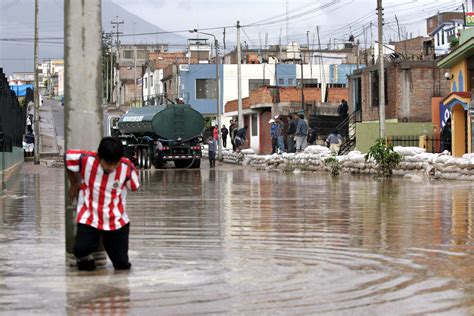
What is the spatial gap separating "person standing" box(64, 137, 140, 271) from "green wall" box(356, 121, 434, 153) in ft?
100

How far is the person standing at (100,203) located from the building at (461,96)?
76.9ft

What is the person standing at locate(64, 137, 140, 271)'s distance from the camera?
834 cm

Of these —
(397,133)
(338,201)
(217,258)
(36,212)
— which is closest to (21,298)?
(217,258)

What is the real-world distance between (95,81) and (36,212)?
7818 mm

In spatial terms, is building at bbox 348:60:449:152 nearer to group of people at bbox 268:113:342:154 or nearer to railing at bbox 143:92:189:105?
group of people at bbox 268:113:342:154

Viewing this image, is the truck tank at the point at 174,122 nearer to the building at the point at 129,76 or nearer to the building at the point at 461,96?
the building at the point at 461,96

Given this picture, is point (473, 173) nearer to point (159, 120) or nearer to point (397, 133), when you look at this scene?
point (397, 133)

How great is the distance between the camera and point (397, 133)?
3931 cm

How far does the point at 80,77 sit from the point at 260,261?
7.90 ft

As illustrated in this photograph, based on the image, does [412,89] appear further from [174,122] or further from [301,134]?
[174,122]

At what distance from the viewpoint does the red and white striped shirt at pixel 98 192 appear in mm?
8367

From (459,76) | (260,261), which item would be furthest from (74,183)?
(459,76)

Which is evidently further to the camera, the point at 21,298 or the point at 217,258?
the point at 217,258

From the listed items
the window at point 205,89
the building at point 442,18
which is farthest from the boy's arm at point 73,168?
the building at point 442,18
